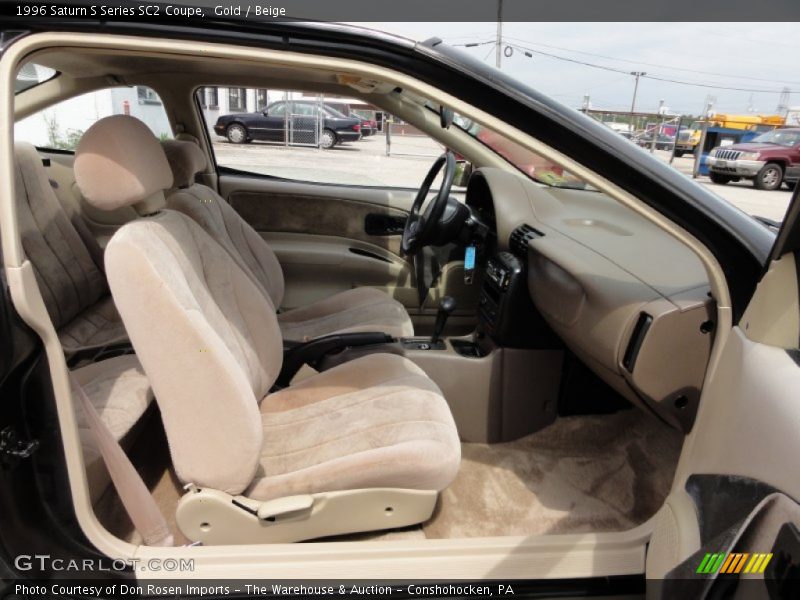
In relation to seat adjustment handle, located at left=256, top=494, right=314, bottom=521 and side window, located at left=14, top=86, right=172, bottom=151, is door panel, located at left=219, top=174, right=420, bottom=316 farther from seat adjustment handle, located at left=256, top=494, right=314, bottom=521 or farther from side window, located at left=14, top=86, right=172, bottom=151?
seat adjustment handle, located at left=256, top=494, right=314, bottom=521

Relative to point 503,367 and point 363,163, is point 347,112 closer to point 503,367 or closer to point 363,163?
point 363,163

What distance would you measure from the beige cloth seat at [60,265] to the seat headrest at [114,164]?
1026 millimetres

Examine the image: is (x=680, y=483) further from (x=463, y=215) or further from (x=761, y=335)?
(x=463, y=215)

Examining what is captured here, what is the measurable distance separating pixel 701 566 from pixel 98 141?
1.39 meters

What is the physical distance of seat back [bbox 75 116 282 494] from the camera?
A: 1098 mm

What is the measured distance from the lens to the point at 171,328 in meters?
1.10

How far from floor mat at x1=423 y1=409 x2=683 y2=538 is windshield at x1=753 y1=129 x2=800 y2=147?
12322mm

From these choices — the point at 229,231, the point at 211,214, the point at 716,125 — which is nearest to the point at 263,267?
the point at 229,231

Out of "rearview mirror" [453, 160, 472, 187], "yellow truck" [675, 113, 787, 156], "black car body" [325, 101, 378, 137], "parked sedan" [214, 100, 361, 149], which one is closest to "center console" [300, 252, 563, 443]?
"rearview mirror" [453, 160, 472, 187]

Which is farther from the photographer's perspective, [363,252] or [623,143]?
[363,252]

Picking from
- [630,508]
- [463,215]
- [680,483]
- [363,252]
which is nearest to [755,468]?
[680,483]

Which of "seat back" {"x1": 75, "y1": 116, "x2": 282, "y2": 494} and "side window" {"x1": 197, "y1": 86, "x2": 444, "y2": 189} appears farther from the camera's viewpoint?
"side window" {"x1": 197, "y1": 86, "x2": 444, "y2": 189}

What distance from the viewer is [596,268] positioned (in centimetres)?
158

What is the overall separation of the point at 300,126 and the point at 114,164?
7432 millimetres
